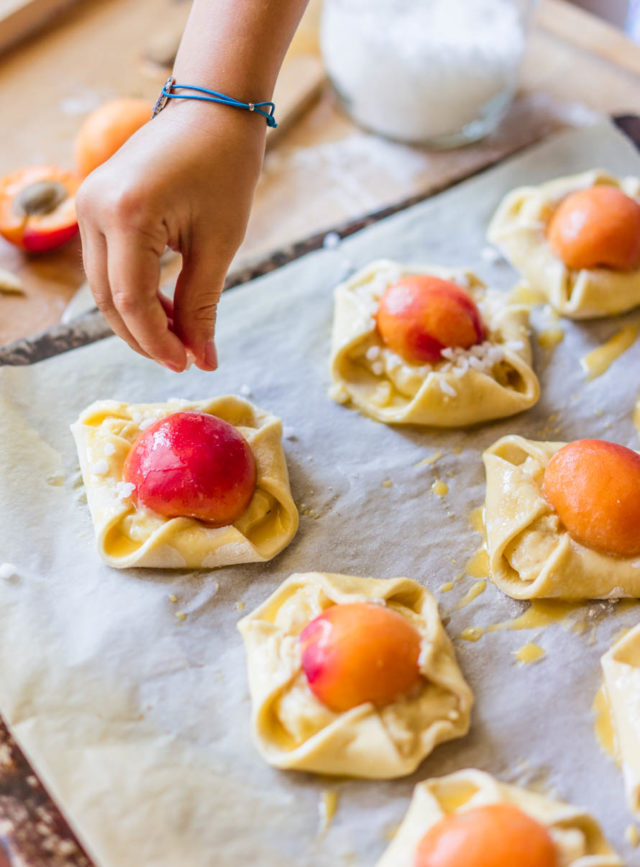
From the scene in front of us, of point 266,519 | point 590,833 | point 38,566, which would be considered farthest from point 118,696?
point 590,833

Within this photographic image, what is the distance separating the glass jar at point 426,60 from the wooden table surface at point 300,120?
0.39 feet

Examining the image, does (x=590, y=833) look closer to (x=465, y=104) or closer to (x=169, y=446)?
(x=169, y=446)

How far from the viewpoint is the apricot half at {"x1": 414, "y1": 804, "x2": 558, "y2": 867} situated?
1537mm

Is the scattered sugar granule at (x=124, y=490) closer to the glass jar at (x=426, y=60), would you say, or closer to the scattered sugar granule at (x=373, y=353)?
the scattered sugar granule at (x=373, y=353)

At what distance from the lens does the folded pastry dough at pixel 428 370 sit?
2346 millimetres

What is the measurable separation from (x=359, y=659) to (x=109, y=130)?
1929mm

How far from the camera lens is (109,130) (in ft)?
9.16

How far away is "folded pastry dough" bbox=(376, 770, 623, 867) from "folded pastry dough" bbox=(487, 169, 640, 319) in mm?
1461

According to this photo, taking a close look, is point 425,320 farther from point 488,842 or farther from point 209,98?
point 488,842

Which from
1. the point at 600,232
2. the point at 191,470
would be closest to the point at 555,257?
the point at 600,232

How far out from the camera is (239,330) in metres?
2.52

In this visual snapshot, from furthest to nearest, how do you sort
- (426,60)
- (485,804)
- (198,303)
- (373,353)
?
(426,60), (373,353), (198,303), (485,804)

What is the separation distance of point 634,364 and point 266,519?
3.94ft

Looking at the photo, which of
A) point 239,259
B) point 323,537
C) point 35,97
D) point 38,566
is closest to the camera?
point 38,566
